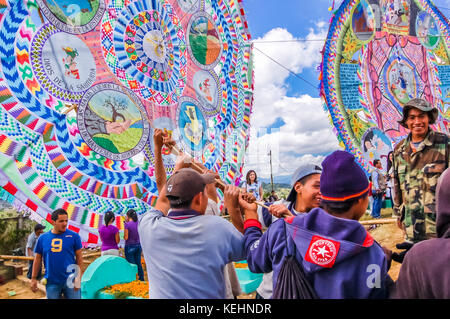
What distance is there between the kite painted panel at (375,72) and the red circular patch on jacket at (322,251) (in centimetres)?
351

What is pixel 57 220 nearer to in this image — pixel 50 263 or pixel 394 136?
pixel 50 263

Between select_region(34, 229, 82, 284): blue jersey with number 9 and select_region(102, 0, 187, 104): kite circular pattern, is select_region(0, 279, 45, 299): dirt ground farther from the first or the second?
select_region(102, 0, 187, 104): kite circular pattern

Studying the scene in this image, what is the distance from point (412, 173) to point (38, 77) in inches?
111

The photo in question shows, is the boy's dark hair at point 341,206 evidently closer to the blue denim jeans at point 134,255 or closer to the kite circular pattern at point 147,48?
the kite circular pattern at point 147,48

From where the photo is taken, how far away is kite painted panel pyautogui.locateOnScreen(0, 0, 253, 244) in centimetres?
198

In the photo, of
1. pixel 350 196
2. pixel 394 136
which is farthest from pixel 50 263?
pixel 394 136

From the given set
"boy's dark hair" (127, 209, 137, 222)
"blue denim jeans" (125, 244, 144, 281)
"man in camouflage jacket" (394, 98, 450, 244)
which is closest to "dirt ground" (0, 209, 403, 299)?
"blue denim jeans" (125, 244, 144, 281)

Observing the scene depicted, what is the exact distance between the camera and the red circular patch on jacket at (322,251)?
1193mm

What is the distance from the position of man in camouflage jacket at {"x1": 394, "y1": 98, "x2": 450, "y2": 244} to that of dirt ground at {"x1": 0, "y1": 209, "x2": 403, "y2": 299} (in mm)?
1371

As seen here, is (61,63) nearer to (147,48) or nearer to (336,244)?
(147,48)

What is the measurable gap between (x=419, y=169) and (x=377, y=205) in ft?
11.7

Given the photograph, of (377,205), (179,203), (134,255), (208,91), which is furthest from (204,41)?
(377,205)

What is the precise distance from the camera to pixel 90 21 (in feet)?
7.52
